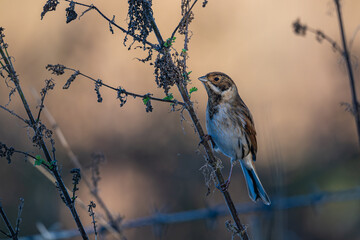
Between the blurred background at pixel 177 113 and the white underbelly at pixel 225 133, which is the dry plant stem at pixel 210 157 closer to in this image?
the white underbelly at pixel 225 133

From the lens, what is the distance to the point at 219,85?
398 centimetres

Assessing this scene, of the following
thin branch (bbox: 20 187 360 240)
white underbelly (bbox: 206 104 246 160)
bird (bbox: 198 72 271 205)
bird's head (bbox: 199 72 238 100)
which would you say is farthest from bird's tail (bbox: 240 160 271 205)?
bird's head (bbox: 199 72 238 100)

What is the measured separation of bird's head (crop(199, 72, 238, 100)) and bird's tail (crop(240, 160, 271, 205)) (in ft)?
2.40

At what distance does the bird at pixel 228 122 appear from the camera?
3984 mm

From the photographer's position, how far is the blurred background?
272 inches

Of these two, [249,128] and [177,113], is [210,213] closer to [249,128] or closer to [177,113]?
[249,128]

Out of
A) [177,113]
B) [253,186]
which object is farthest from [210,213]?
[177,113]

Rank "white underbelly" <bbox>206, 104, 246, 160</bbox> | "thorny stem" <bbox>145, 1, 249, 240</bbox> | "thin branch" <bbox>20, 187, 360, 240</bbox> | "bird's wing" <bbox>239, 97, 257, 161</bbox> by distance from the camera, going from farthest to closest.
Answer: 1. "bird's wing" <bbox>239, 97, 257, 161</bbox>
2. "white underbelly" <bbox>206, 104, 246, 160</bbox>
3. "thin branch" <bbox>20, 187, 360, 240</bbox>
4. "thorny stem" <bbox>145, 1, 249, 240</bbox>

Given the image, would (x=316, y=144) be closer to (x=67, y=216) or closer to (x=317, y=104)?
(x=317, y=104)

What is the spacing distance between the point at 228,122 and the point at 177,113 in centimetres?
408

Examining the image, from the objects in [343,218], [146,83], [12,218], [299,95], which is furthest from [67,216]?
[299,95]

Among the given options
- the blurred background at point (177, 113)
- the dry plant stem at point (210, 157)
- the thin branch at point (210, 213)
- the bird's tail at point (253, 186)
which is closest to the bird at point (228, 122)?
the bird's tail at point (253, 186)

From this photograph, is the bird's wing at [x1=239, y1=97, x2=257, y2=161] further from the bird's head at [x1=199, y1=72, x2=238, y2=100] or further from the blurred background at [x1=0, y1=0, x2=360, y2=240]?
the blurred background at [x1=0, y1=0, x2=360, y2=240]

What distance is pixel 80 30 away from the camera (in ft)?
26.9
